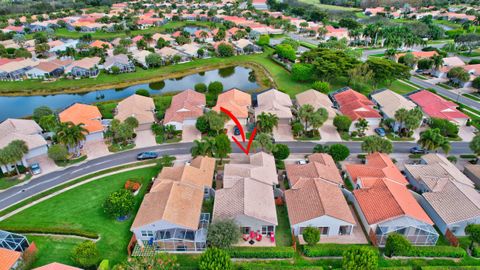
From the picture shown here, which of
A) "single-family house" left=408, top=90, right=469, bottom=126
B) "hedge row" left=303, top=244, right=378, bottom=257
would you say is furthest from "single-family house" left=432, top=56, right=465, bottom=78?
"hedge row" left=303, top=244, right=378, bottom=257

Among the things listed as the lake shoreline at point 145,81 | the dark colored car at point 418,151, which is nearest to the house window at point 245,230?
the dark colored car at point 418,151

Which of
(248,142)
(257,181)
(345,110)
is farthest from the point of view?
(345,110)

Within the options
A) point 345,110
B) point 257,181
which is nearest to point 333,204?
point 257,181

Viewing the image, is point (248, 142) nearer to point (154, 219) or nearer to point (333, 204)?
point (333, 204)

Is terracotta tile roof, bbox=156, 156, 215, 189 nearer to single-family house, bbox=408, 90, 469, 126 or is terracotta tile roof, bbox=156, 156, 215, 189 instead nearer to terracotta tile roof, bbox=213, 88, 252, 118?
terracotta tile roof, bbox=213, 88, 252, 118

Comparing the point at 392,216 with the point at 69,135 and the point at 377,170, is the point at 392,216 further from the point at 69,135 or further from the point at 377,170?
the point at 69,135

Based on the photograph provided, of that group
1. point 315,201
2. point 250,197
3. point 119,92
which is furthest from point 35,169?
point 315,201
